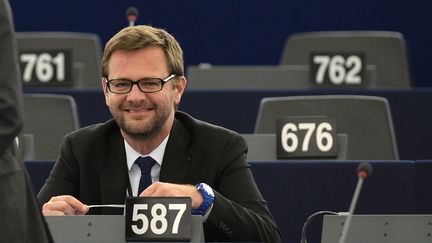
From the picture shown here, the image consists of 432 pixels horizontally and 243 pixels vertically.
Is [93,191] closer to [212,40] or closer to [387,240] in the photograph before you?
[387,240]

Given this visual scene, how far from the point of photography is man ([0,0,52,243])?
110 inches

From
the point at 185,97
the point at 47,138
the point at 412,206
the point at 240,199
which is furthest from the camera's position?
the point at 185,97

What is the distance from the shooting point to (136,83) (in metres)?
4.16

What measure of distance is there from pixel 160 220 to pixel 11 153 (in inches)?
27.5

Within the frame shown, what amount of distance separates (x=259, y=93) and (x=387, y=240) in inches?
112

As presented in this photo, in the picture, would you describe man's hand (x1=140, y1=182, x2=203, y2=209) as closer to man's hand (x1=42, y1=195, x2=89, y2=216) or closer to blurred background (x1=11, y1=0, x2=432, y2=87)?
man's hand (x1=42, y1=195, x2=89, y2=216)

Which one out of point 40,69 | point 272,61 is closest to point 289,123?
point 40,69

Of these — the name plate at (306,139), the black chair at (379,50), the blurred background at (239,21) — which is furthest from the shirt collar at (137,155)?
the blurred background at (239,21)

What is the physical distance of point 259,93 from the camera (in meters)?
6.45

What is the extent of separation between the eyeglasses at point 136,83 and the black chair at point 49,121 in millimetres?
1694

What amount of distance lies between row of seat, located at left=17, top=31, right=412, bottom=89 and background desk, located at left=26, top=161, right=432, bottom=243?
2.15 meters

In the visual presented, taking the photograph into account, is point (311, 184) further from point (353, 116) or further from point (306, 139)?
point (353, 116)

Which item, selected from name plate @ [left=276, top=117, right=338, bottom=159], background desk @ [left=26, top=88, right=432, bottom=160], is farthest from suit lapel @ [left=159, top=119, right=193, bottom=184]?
background desk @ [left=26, top=88, right=432, bottom=160]

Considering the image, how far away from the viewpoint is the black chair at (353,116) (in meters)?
5.76
